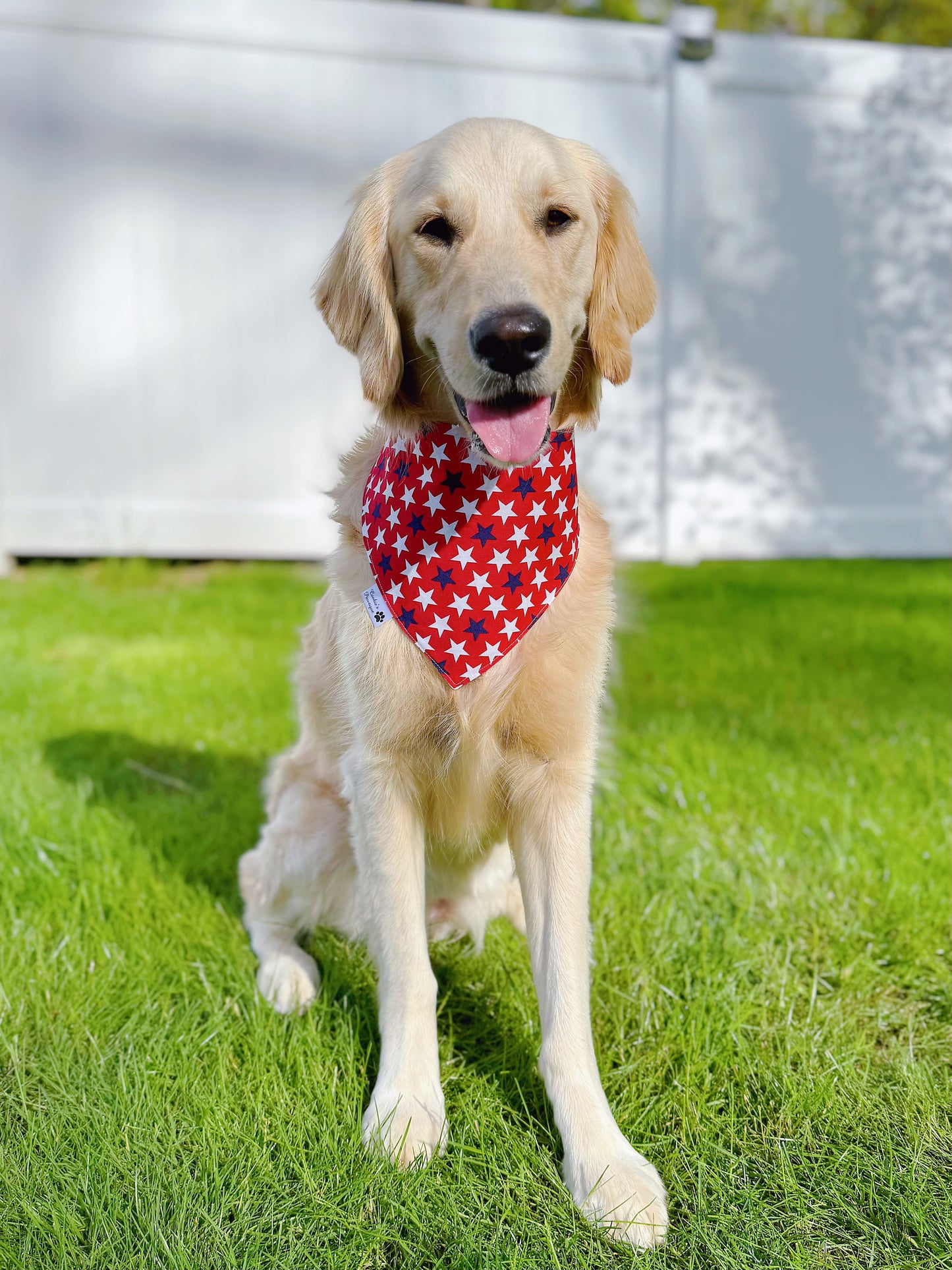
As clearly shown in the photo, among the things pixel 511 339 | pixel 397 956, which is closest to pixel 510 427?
pixel 511 339

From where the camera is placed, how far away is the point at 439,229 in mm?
1762

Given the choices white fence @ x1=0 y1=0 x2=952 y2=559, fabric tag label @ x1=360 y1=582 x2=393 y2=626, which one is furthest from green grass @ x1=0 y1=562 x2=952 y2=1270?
white fence @ x1=0 y1=0 x2=952 y2=559

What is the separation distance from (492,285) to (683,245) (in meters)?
5.44

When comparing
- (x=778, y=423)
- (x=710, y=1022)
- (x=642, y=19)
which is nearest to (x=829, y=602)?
(x=778, y=423)

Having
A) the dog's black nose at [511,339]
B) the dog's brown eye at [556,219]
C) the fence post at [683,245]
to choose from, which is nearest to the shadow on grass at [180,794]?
the dog's black nose at [511,339]

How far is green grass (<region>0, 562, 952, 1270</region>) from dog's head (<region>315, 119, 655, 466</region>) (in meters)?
1.16

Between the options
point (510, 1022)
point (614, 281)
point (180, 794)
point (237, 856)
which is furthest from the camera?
point (180, 794)

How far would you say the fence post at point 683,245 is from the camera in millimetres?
6383

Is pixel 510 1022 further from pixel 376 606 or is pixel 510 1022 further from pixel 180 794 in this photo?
pixel 180 794

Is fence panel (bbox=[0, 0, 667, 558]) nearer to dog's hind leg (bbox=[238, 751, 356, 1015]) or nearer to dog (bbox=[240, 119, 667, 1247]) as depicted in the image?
dog's hind leg (bbox=[238, 751, 356, 1015])

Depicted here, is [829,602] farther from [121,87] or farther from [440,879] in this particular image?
[121,87]

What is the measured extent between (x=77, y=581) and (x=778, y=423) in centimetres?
459

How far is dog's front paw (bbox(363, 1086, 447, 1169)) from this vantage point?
1.67 meters

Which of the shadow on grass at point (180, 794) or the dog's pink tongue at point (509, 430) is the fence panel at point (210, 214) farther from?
the dog's pink tongue at point (509, 430)
